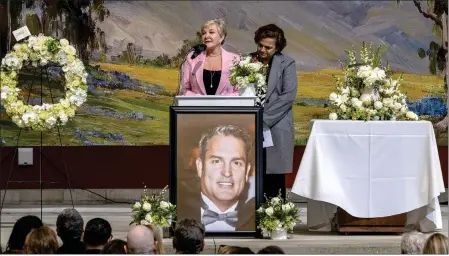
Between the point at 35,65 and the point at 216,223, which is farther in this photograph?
the point at 216,223

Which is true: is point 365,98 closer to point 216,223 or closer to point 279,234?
point 279,234

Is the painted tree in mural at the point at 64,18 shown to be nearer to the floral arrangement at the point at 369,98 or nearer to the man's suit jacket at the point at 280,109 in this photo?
the man's suit jacket at the point at 280,109

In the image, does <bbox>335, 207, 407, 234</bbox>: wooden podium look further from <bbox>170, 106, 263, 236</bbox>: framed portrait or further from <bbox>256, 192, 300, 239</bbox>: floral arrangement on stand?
<bbox>170, 106, 263, 236</bbox>: framed portrait

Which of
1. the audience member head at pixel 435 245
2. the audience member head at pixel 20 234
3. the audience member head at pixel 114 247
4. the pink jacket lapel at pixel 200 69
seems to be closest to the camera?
the audience member head at pixel 435 245

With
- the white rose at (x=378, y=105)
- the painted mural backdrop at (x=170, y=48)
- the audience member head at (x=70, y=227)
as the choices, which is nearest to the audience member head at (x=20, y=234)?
the audience member head at (x=70, y=227)

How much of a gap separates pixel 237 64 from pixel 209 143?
73 cm

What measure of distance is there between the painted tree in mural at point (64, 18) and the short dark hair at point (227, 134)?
162 inches

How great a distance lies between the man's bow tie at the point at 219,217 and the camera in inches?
418

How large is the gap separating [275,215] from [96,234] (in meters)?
2.42

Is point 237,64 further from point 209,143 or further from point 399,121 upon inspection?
point 399,121

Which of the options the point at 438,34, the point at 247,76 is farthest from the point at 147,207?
the point at 438,34

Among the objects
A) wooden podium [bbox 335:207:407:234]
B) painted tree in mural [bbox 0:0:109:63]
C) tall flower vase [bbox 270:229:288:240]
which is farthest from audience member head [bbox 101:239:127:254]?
painted tree in mural [bbox 0:0:109:63]

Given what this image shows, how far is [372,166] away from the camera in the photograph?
10.9 metres

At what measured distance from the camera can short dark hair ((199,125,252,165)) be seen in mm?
10562
